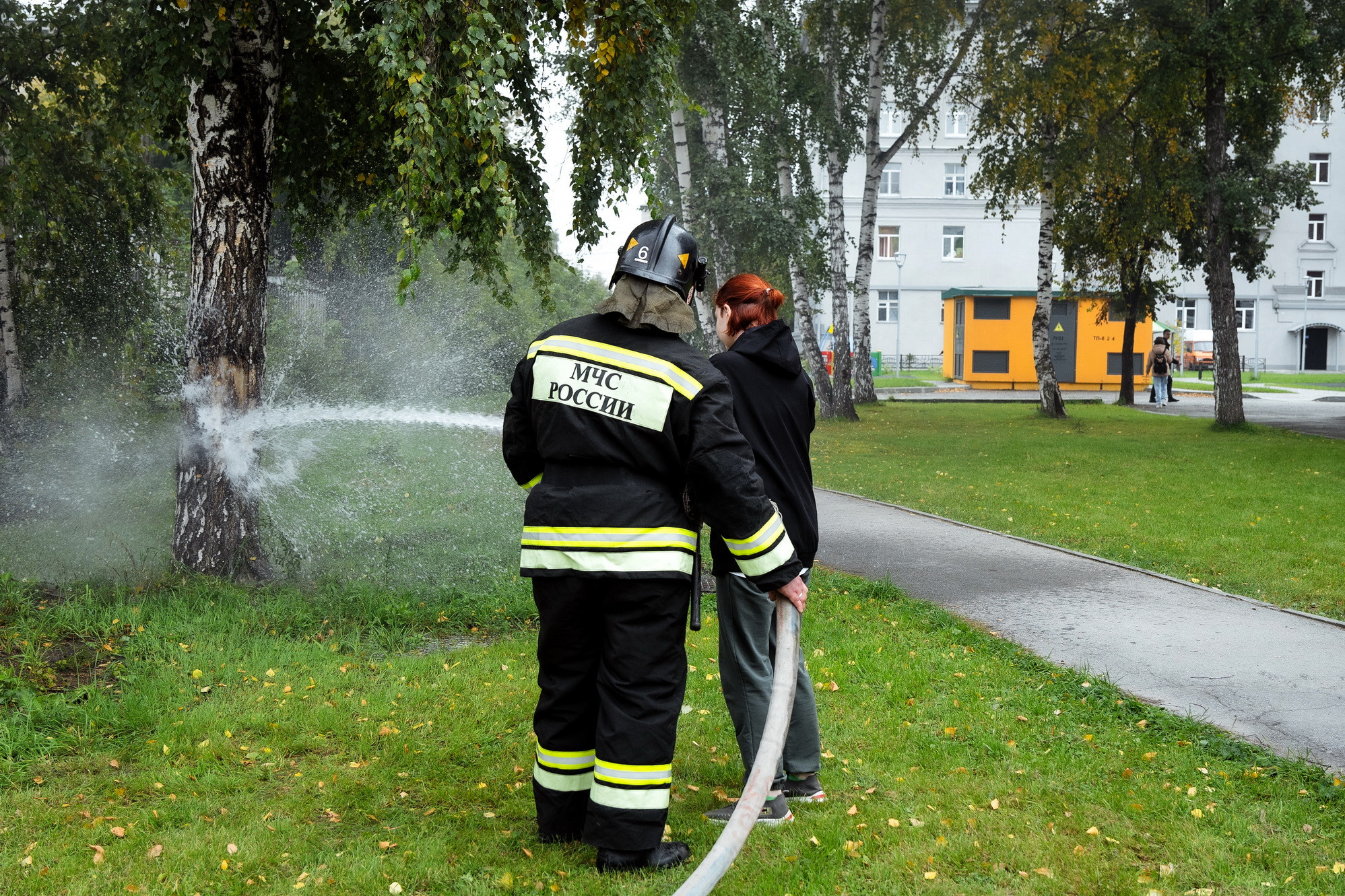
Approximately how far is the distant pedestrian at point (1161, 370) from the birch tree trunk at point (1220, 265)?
7373mm

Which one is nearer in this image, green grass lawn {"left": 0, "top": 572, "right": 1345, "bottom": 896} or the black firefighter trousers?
the black firefighter trousers

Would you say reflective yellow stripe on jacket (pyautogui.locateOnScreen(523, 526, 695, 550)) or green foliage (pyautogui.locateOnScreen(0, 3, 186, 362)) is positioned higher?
green foliage (pyautogui.locateOnScreen(0, 3, 186, 362))

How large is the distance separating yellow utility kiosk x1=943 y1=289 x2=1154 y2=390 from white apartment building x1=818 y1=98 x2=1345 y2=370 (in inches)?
557

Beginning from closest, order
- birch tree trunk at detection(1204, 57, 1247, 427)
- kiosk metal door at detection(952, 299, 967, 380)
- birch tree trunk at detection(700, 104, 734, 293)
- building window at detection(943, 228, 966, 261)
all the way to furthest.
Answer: birch tree trunk at detection(1204, 57, 1247, 427) → birch tree trunk at detection(700, 104, 734, 293) → kiosk metal door at detection(952, 299, 967, 380) → building window at detection(943, 228, 966, 261)

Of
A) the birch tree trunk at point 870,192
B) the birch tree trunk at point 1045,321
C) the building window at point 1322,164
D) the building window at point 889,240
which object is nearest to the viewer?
the birch tree trunk at point 870,192

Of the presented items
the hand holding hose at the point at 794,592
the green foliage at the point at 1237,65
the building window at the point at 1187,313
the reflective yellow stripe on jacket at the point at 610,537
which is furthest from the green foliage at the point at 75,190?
the building window at the point at 1187,313

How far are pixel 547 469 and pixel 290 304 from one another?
1807 cm

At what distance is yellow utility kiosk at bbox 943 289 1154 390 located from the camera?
33.3 m

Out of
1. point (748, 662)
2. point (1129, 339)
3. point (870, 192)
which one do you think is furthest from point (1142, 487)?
point (1129, 339)

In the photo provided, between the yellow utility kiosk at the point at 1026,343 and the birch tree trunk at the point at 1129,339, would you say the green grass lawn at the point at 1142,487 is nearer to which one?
the birch tree trunk at the point at 1129,339

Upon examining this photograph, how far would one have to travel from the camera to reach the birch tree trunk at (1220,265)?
59.9 ft

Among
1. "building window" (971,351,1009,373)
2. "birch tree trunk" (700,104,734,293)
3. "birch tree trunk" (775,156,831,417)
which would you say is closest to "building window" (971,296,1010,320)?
"building window" (971,351,1009,373)

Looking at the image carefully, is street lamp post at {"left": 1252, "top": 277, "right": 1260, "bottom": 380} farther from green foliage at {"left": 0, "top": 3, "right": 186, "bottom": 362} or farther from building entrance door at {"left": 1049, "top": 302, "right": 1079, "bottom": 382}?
green foliage at {"left": 0, "top": 3, "right": 186, "bottom": 362}

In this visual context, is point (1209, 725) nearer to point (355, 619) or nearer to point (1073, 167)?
point (355, 619)
